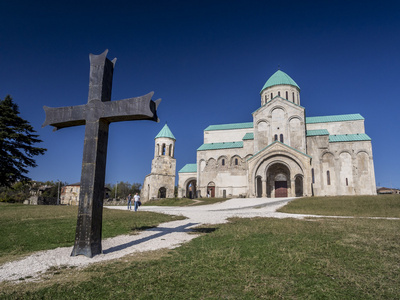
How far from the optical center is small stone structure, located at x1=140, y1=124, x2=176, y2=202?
3991 centimetres

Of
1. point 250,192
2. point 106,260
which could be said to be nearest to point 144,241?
point 106,260

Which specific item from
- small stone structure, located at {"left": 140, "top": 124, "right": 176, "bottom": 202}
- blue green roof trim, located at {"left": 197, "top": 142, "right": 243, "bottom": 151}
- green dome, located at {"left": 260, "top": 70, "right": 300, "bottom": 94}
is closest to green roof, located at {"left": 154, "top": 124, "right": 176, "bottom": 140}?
small stone structure, located at {"left": 140, "top": 124, "right": 176, "bottom": 202}

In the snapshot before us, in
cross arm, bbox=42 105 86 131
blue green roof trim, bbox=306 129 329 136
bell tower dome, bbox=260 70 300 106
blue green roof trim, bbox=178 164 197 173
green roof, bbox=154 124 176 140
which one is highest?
bell tower dome, bbox=260 70 300 106

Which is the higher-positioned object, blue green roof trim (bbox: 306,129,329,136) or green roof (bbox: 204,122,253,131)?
green roof (bbox: 204,122,253,131)

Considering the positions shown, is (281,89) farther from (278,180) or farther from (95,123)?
(95,123)

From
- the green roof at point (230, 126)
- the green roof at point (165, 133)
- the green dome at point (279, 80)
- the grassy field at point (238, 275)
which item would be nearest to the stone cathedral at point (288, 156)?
the green dome at point (279, 80)

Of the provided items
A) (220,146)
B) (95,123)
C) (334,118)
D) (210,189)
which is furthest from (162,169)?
(95,123)

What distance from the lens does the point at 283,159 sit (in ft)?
103

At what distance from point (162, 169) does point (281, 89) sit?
71.1ft

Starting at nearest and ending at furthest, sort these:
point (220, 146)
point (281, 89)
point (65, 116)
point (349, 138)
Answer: point (65, 116)
point (349, 138)
point (281, 89)
point (220, 146)

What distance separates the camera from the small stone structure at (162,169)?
39.9m

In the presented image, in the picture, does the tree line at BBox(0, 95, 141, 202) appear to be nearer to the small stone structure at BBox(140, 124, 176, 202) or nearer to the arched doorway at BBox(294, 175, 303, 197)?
the small stone structure at BBox(140, 124, 176, 202)

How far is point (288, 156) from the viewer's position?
102 feet

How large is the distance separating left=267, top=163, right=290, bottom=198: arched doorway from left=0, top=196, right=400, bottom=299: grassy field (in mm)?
29202
